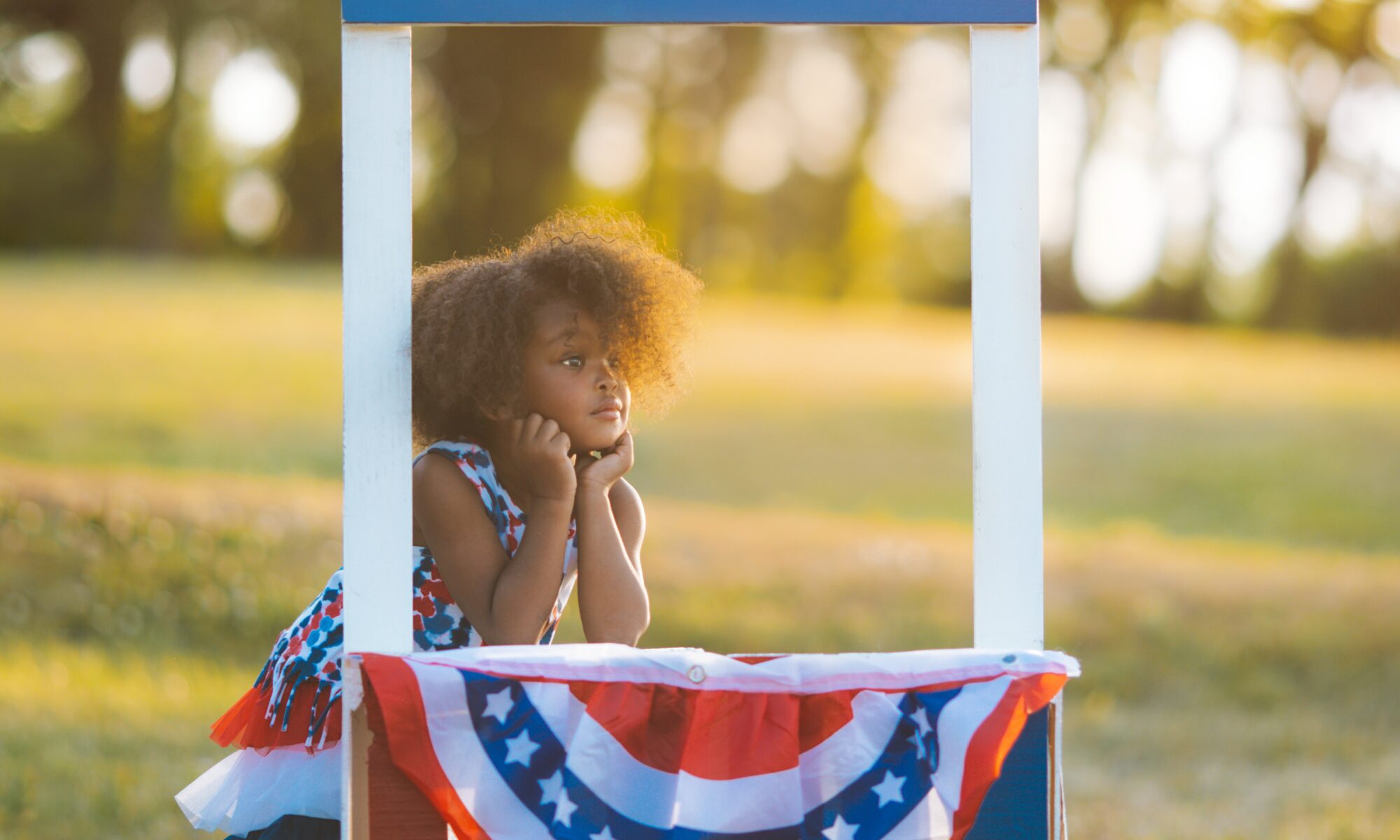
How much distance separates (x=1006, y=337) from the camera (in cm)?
189

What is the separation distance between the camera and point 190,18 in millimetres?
19078

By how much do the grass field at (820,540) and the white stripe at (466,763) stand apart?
4.18ft

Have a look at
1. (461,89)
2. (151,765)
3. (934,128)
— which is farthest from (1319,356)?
(151,765)

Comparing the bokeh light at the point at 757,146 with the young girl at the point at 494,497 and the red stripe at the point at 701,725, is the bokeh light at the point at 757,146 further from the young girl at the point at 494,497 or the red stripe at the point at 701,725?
the red stripe at the point at 701,725

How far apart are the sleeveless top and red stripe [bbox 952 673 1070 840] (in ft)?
2.94

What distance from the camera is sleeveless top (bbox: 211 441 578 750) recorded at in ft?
8.00

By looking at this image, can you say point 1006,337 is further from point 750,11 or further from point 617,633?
point 617,633

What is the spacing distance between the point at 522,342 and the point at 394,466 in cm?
66

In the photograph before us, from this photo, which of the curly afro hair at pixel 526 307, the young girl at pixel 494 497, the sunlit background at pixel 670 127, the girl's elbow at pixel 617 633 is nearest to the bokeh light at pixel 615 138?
the sunlit background at pixel 670 127

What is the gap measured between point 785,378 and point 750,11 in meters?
12.5

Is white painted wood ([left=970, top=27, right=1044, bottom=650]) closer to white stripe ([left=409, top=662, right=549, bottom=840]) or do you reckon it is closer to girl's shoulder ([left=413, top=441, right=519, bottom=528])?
white stripe ([left=409, top=662, right=549, bottom=840])

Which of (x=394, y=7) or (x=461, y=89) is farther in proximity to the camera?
(x=461, y=89)

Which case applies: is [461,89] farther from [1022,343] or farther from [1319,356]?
[1022,343]

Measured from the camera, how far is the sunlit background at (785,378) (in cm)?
591
